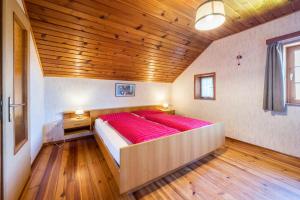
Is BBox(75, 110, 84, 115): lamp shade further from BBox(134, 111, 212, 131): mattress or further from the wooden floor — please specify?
BBox(134, 111, 212, 131): mattress

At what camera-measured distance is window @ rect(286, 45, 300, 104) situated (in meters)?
2.41

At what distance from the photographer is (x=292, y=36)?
7.47ft

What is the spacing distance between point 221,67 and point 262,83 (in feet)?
3.18

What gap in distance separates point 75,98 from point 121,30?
81.6 inches

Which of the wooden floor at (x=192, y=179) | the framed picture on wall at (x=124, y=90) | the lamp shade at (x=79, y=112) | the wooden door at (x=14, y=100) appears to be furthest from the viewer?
the framed picture on wall at (x=124, y=90)

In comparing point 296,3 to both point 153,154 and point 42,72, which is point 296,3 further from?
point 42,72

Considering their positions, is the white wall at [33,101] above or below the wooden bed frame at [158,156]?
above

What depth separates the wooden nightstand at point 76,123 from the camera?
9.91 feet

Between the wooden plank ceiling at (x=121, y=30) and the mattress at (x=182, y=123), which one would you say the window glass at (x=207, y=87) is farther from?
the mattress at (x=182, y=123)

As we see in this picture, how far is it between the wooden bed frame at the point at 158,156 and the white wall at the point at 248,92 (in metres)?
1.14

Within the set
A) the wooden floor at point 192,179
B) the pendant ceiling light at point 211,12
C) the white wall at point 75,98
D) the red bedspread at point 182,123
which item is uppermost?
the pendant ceiling light at point 211,12

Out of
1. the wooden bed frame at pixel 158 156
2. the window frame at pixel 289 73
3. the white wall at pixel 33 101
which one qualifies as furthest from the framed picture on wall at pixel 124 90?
the window frame at pixel 289 73

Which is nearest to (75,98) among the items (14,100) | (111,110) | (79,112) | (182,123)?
(79,112)

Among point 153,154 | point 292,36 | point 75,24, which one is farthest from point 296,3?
point 75,24
